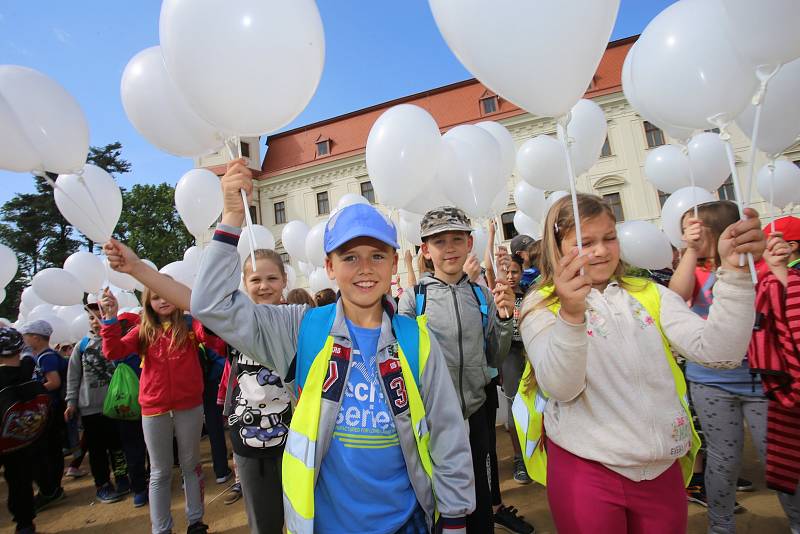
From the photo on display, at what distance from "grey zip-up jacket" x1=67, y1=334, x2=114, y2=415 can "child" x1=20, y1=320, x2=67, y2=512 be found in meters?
0.17

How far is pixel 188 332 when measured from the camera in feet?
10.5

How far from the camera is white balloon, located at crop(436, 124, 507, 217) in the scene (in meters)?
3.44

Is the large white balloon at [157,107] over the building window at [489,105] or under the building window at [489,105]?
under

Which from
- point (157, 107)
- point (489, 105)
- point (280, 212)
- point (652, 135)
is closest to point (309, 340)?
point (157, 107)

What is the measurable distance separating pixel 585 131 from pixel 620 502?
12.5 ft

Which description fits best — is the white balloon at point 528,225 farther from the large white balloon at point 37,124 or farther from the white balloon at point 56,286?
the white balloon at point 56,286

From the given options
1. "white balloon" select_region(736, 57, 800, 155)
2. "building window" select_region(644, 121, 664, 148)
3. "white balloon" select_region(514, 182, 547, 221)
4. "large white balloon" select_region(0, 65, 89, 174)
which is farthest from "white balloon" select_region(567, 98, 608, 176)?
"building window" select_region(644, 121, 664, 148)

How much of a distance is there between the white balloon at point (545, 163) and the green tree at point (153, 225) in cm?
2698

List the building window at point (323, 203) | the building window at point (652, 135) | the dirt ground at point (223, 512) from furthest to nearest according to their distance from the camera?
the building window at point (323, 203) < the building window at point (652, 135) < the dirt ground at point (223, 512)

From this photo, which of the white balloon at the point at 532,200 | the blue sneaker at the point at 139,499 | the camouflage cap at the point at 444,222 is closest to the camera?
the camouflage cap at the point at 444,222

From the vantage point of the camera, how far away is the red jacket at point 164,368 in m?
2.96

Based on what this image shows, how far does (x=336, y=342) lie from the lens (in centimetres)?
138

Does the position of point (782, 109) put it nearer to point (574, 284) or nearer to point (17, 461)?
point (574, 284)

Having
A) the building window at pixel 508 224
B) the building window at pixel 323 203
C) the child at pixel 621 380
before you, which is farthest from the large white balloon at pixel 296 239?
the building window at pixel 323 203
